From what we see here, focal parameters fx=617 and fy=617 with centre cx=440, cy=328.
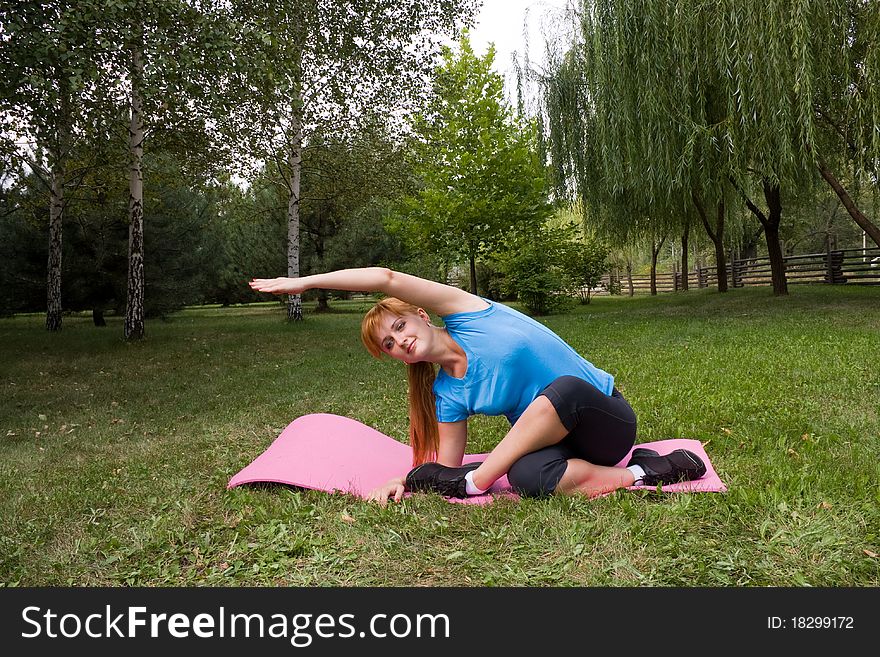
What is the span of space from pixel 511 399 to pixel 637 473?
2.29ft

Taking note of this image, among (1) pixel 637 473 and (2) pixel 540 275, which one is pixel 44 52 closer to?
(1) pixel 637 473

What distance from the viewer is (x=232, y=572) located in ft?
7.54

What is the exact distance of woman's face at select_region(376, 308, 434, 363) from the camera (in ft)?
9.18

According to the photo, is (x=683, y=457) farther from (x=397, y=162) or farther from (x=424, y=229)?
(x=424, y=229)

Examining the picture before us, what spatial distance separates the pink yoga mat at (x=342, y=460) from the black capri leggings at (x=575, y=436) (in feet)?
0.54

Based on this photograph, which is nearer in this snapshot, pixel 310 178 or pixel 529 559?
pixel 529 559

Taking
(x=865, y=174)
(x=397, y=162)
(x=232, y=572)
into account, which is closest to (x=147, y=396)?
(x=232, y=572)

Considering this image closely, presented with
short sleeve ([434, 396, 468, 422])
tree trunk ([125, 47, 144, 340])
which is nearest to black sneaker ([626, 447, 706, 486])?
short sleeve ([434, 396, 468, 422])

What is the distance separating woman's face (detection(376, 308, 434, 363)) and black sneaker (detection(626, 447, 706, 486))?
120 centimetres

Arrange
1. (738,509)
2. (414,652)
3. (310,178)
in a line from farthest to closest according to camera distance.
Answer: (310,178)
(738,509)
(414,652)

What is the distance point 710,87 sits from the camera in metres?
10.9

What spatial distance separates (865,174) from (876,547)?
980 centimetres

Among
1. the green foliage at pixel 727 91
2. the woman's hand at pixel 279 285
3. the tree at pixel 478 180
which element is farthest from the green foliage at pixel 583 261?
the woman's hand at pixel 279 285

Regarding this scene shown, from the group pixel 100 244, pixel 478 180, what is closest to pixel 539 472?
pixel 100 244
